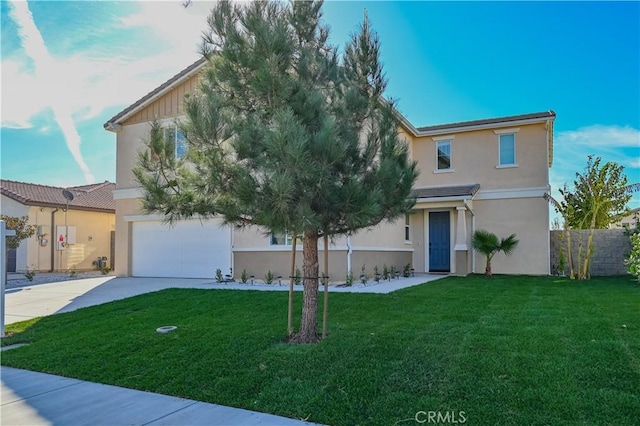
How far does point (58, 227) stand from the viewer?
22.6 metres

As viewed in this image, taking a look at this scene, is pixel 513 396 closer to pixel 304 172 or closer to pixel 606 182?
pixel 304 172

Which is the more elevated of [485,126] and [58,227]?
[485,126]

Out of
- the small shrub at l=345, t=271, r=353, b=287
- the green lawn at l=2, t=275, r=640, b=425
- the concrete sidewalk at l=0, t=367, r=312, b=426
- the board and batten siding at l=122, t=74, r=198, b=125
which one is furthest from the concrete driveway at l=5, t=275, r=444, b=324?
the board and batten siding at l=122, t=74, r=198, b=125

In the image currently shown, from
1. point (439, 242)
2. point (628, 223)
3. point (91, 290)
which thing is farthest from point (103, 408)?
point (628, 223)

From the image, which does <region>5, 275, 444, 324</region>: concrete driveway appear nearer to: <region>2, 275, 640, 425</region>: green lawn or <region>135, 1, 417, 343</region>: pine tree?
<region>2, 275, 640, 425</region>: green lawn

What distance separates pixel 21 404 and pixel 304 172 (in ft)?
12.5

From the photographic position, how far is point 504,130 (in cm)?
1728

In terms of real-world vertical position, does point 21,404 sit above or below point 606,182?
below

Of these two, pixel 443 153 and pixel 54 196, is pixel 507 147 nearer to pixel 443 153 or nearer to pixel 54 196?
pixel 443 153

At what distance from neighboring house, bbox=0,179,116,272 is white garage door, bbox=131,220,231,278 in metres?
8.13

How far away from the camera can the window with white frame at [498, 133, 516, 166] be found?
679 inches

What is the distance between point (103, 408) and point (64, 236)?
21.4m

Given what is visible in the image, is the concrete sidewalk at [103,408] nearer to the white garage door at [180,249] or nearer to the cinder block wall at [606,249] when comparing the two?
the white garage door at [180,249]

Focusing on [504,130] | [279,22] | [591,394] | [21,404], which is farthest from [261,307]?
[504,130]
